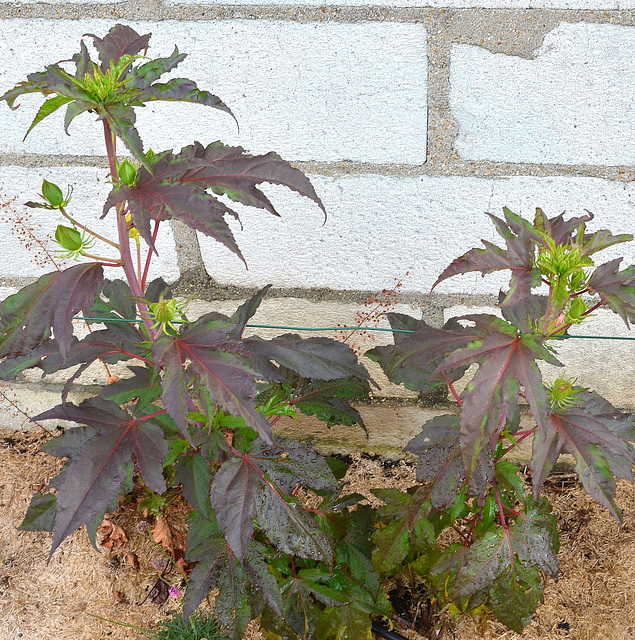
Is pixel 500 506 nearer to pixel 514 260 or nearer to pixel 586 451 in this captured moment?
pixel 586 451

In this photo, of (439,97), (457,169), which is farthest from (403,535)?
(439,97)

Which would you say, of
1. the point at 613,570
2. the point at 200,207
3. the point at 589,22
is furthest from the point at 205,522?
the point at 589,22

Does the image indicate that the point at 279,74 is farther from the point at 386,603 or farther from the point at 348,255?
the point at 386,603

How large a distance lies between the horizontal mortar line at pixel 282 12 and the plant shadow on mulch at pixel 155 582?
1277 mm

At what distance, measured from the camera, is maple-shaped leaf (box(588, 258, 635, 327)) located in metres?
0.91

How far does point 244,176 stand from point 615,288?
0.59 meters

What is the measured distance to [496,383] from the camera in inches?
35.1

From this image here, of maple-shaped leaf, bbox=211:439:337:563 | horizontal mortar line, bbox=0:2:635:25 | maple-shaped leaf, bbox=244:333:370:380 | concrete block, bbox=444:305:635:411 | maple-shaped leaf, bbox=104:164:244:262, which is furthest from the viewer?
concrete block, bbox=444:305:635:411

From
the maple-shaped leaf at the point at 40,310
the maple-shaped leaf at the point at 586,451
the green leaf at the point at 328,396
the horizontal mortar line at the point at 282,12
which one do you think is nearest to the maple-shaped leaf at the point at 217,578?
the green leaf at the point at 328,396

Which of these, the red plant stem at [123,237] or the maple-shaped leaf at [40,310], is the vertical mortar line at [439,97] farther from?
the maple-shaped leaf at [40,310]

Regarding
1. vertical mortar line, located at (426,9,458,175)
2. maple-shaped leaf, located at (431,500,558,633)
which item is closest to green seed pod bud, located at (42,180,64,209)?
vertical mortar line, located at (426,9,458,175)

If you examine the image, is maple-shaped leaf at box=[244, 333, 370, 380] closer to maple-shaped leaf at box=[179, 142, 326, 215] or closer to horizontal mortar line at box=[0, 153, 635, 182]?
maple-shaped leaf at box=[179, 142, 326, 215]

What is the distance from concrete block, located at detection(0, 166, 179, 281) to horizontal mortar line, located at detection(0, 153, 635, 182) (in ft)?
0.23

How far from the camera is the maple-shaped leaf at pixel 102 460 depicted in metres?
0.97
